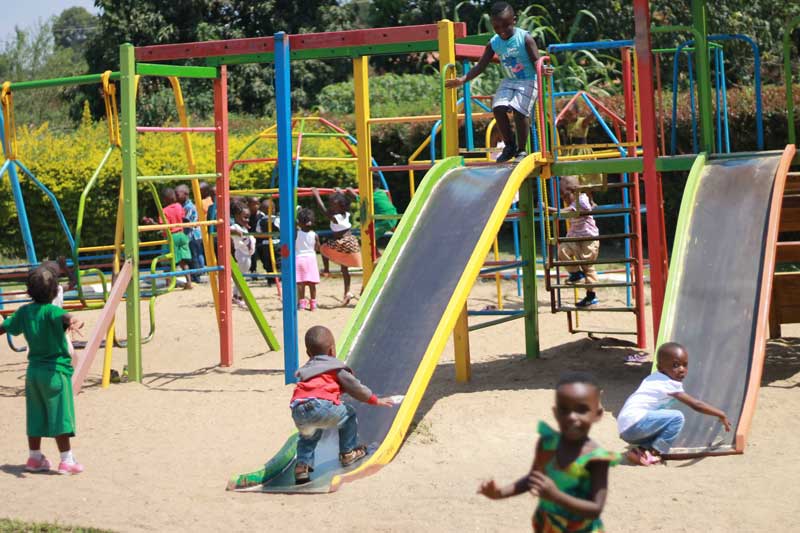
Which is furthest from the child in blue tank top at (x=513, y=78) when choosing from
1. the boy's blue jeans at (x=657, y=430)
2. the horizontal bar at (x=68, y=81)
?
the boy's blue jeans at (x=657, y=430)

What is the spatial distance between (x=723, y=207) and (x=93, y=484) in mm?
4456

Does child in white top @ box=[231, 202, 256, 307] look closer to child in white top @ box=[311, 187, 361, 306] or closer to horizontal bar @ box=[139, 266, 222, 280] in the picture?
child in white top @ box=[311, 187, 361, 306]

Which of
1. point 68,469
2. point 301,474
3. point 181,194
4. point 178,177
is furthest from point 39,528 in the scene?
point 181,194

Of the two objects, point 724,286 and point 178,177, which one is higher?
point 178,177

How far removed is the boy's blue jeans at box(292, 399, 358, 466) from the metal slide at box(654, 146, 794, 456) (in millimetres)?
1770

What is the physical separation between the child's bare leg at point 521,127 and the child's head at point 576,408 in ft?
18.6

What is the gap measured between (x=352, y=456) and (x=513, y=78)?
3930 millimetres

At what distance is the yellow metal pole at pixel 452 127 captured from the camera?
9.05 metres

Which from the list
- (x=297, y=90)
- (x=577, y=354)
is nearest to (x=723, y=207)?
(x=577, y=354)

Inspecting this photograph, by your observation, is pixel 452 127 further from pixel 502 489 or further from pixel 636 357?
pixel 502 489

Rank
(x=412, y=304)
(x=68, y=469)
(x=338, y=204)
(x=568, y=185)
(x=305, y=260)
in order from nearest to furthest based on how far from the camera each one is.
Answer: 1. (x=68, y=469)
2. (x=412, y=304)
3. (x=568, y=185)
4. (x=305, y=260)
5. (x=338, y=204)

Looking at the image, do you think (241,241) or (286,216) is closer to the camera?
(286,216)

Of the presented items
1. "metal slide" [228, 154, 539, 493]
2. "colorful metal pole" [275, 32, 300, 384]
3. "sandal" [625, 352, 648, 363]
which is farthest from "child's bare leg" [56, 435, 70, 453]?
"sandal" [625, 352, 648, 363]

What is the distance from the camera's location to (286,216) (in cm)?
920
